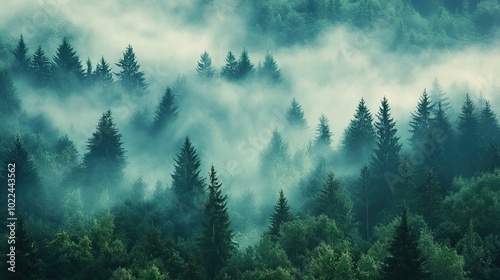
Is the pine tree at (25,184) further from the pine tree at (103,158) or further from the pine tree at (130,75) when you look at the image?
the pine tree at (130,75)

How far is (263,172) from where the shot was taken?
13662 cm

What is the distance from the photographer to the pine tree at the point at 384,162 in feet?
364

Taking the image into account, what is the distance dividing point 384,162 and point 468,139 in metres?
23.5

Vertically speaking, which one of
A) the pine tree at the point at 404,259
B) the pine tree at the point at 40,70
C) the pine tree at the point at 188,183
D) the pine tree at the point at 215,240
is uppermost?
the pine tree at the point at 40,70

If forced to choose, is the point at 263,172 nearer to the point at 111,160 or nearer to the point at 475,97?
the point at 111,160

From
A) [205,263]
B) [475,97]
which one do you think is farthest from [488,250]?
[475,97]

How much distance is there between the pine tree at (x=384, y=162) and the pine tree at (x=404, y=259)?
5018 centimetres

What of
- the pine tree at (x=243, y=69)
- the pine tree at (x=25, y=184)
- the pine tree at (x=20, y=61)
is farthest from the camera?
the pine tree at (x=243, y=69)

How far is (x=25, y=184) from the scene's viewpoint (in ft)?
354

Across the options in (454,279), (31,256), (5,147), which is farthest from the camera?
(5,147)

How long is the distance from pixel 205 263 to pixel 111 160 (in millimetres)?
42048

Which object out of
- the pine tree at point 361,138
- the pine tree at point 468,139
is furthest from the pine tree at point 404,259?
the pine tree at point 468,139

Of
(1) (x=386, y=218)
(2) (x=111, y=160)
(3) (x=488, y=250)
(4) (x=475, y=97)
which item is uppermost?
(4) (x=475, y=97)

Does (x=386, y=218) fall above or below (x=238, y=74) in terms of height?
below
